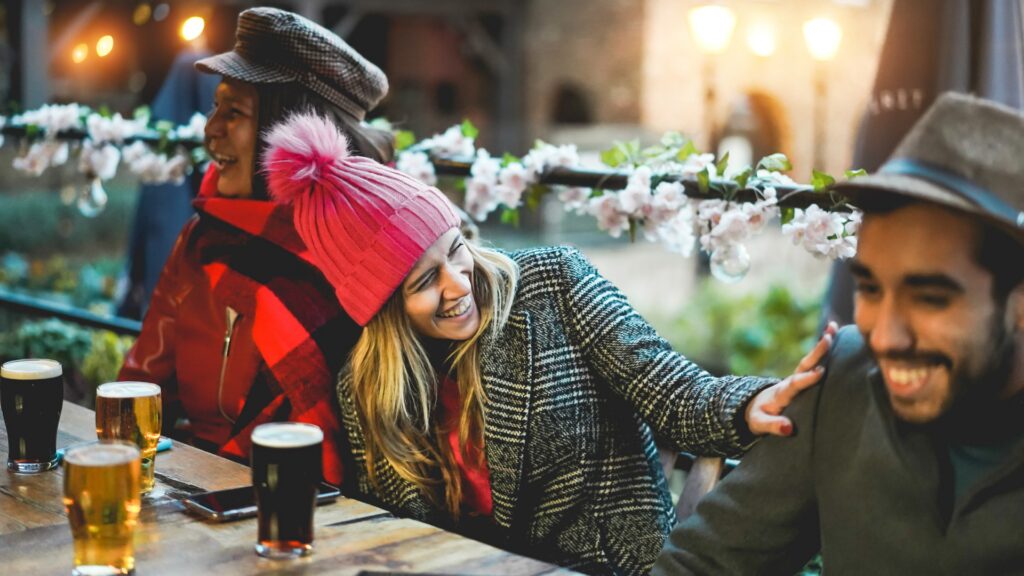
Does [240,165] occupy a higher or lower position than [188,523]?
higher

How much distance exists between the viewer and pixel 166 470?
204 cm

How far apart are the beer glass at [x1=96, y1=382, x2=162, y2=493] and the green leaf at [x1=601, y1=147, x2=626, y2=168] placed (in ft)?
4.28

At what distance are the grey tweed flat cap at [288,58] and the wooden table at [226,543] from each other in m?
1.20

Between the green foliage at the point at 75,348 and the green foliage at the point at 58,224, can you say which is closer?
the green foliage at the point at 75,348

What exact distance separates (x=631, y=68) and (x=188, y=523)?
43.4 feet

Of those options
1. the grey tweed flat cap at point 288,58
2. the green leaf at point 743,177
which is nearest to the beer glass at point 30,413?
the grey tweed flat cap at point 288,58

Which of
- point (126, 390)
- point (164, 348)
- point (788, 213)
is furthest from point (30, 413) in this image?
point (788, 213)

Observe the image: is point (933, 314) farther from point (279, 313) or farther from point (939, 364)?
point (279, 313)

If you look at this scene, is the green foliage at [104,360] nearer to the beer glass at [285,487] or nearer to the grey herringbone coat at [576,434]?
the grey herringbone coat at [576,434]

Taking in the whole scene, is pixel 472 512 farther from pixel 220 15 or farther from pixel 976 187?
pixel 220 15

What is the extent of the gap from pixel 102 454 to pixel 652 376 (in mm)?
1038

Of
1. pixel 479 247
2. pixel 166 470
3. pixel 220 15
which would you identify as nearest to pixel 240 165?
pixel 479 247

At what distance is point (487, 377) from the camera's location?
229cm

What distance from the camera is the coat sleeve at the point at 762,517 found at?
5.59 feet
